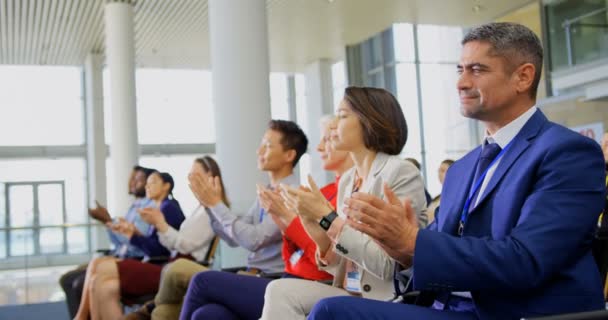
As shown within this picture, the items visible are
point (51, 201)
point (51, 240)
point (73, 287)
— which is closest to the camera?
point (73, 287)

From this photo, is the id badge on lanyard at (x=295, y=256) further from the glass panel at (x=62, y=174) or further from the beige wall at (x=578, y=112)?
the glass panel at (x=62, y=174)

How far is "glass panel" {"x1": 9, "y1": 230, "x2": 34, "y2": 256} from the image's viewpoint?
9.95m

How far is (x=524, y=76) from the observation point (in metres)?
1.93

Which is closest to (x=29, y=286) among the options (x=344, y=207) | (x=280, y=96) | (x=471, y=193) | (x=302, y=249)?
(x=302, y=249)

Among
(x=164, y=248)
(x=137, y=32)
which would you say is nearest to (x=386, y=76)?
(x=137, y=32)

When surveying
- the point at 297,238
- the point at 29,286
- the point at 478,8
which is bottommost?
the point at 29,286

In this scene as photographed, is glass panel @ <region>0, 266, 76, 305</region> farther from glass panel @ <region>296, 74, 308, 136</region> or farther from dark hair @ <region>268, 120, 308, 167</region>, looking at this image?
glass panel @ <region>296, 74, 308, 136</region>

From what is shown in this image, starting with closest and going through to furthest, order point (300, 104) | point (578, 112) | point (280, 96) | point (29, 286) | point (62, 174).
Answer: point (29, 286) < point (578, 112) < point (62, 174) < point (280, 96) < point (300, 104)

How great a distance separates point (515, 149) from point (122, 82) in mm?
11771

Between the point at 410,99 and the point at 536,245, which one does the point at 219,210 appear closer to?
the point at 536,245

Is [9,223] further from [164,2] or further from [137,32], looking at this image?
[137,32]

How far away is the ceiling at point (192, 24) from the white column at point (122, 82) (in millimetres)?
607

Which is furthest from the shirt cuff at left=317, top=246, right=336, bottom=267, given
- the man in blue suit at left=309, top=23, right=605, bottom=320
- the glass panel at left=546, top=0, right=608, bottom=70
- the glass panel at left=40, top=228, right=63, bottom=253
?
the glass panel at left=546, top=0, right=608, bottom=70

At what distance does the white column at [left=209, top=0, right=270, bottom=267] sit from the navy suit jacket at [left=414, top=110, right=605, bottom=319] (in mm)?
4625
